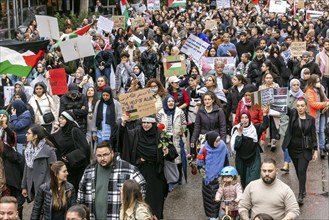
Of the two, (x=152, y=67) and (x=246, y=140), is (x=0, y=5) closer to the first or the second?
(x=152, y=67)

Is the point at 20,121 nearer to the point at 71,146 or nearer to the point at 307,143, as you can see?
the point at 71,146

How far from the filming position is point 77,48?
16391mm

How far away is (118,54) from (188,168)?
810 cm

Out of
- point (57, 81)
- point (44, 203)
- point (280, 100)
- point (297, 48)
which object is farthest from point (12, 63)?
point (297, 48)

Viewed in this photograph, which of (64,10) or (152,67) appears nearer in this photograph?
(152,67)

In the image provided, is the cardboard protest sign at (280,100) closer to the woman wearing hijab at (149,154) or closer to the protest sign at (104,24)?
the woman wearing hijab at (149,154)

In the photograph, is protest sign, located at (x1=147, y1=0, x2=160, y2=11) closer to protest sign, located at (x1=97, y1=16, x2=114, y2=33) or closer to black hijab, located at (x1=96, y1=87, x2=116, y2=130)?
protest sign, located at (x1=97, y1=16, x2=114, y2=33)

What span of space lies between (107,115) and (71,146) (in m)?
1.49

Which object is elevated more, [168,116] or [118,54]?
[118,54]

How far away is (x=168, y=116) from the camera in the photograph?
11805 mm

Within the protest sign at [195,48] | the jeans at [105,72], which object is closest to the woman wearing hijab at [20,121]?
the protest sign at [195,48]

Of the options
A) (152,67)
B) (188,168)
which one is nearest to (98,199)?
(188,168)

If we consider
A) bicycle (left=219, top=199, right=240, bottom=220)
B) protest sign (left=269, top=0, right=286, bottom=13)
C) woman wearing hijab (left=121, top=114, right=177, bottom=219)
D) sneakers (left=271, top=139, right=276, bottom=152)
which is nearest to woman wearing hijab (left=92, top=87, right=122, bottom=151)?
woman wearing hijab (left=121, top=114, right=177, bottom=219)

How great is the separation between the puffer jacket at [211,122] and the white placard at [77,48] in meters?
5.12
